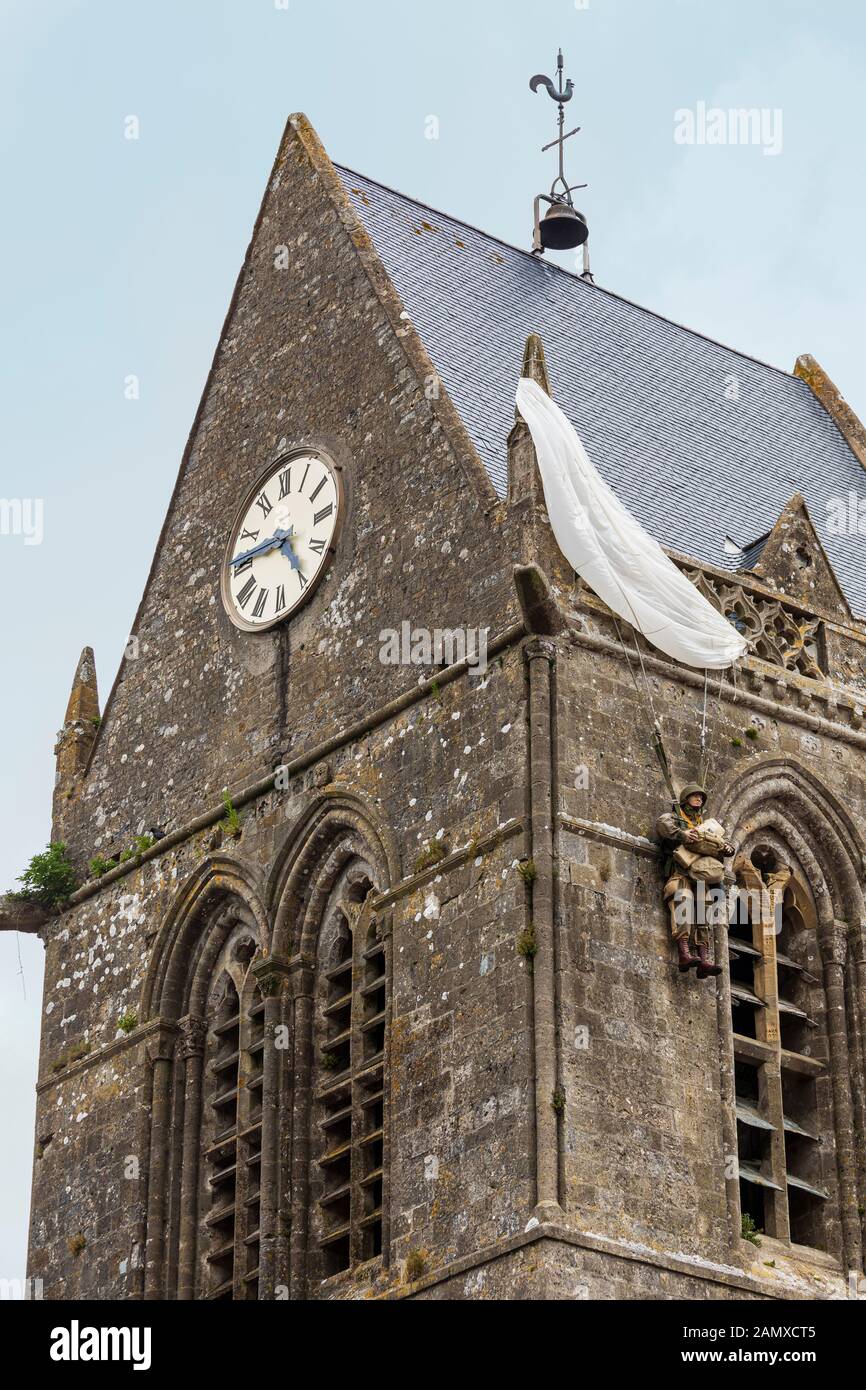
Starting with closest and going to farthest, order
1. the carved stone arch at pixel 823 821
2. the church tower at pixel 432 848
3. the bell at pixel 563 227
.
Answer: the church tower at pixel 432 848, the carved stone arch at pixel 823 821, the bell at pixel 563 227

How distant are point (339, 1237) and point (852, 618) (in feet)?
29.1

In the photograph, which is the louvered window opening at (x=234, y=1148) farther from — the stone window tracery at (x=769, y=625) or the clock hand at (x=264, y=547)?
the stone window tracery at (x=769, y=625)

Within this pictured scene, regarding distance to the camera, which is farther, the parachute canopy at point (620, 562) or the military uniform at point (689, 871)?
the parachute canopy at point (620, 562)

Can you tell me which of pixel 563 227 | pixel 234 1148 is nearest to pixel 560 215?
pixel 563 227

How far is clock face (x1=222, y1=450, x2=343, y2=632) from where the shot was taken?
35500 millimetres

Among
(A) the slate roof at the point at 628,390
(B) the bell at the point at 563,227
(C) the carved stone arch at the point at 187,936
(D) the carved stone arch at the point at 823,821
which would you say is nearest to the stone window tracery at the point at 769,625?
(A) the slate roof at the point at 628,390

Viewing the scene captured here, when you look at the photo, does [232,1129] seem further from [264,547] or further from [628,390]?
[628,390]

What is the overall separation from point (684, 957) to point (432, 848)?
2.71 metres

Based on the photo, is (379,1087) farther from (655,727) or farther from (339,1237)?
(655,727)

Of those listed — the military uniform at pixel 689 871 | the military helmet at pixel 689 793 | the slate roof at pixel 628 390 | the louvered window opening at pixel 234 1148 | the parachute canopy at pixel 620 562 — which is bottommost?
the louvered window opening at pixel 234 1148

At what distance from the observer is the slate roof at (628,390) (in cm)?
3619

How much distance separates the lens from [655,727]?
3206cm

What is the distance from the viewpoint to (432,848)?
3166cm

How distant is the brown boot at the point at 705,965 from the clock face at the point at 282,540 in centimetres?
682
